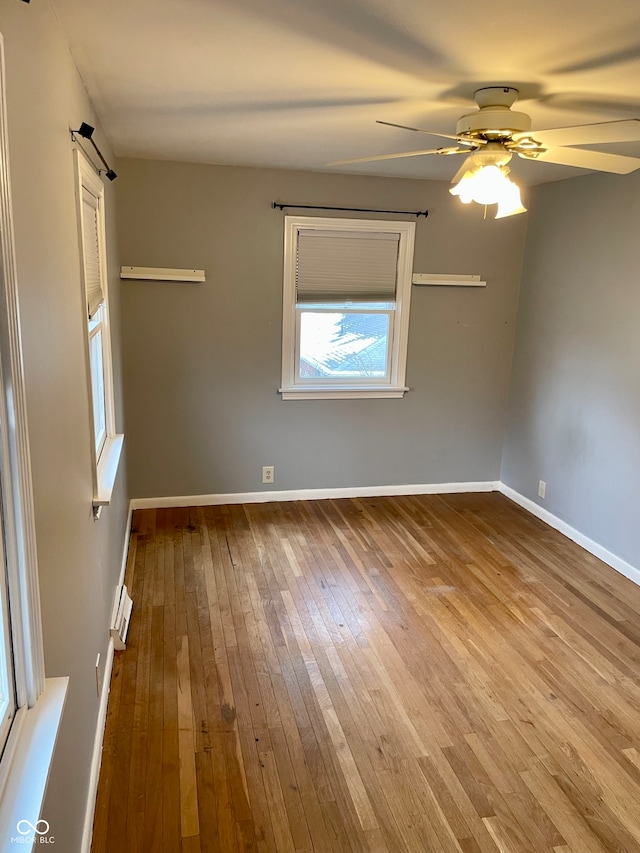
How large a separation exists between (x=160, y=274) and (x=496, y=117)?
8.06ft

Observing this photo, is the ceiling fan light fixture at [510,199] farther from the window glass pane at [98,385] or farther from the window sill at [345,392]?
the window sill at [345,392]

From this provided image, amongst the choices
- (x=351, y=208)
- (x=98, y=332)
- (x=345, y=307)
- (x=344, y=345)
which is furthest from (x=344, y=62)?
(x=344, y=345)

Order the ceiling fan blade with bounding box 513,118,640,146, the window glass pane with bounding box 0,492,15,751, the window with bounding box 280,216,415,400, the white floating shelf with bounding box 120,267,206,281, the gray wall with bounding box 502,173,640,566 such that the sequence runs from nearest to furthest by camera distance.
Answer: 1. the window glass pane with bounding box 0,492,15,751
2. the ceiling fan blade with bounding box 513,118,640,146
3. the gray wall with bounding box 502,173,640,566
4. the white floating shelf with bounding box 120,267,206,281
5. the window with bounding box 280,216,415,400

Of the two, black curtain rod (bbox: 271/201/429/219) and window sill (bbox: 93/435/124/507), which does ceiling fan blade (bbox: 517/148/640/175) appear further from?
window sill (bbox: 93/435/124/507)

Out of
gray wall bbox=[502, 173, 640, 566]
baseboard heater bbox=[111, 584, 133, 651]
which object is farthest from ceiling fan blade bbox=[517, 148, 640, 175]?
baseboard heater bbox=[111, 584, 133, 651]

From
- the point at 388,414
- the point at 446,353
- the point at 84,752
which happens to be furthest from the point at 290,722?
the point at 446,353

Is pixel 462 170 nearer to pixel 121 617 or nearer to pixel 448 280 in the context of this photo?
pixel 448 280

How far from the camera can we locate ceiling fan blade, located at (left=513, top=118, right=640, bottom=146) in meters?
2.06

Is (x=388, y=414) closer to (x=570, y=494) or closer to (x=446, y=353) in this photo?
(x=446, y=353)

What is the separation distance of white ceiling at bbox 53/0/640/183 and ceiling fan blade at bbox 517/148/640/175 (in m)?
0.18

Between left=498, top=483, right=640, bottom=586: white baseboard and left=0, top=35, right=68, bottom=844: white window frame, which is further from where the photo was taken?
left=498, top=483, right=640, bottom=586: white baseboard

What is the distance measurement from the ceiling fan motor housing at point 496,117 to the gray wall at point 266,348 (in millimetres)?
2033

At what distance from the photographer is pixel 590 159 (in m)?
2.40

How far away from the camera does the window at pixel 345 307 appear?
14.0 feet
